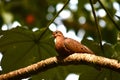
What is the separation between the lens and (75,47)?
322 cm

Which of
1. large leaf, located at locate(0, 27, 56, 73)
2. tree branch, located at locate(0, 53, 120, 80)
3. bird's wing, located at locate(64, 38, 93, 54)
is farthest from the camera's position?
large leaf, located at locate(0, 27, 56, 73)

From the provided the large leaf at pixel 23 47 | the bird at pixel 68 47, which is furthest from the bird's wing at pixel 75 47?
the large leaf at pixel 23 47

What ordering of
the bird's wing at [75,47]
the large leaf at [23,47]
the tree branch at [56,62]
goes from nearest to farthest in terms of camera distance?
1. the tree branch at [56,62]
2. the bird's wing at [75,47]
3. the large leaf at [23,47]

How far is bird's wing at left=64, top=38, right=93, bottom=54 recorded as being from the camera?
3.20 m

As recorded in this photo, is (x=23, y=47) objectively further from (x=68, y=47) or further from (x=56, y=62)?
(x=56, y=62)

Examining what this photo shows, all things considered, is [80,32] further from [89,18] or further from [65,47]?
[65,47]

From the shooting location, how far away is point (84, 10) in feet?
21.9

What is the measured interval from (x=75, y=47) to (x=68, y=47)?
0.18 ft

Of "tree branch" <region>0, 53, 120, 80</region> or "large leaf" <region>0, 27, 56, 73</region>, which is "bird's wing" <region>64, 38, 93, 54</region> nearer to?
"tree branch" <region>0, 53, 120, 80</region>

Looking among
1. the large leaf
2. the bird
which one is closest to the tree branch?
the bird

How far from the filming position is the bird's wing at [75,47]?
3.20 metres

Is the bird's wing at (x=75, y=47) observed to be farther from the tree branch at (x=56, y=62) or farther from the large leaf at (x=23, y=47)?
the large leaf at (x=23, y=47)

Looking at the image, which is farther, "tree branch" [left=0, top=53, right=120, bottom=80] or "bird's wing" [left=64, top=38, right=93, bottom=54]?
"bird's wing" [left=64, top=38, right=93, bottom=54]

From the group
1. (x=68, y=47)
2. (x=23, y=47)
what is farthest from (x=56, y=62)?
(x=23, y=47)
